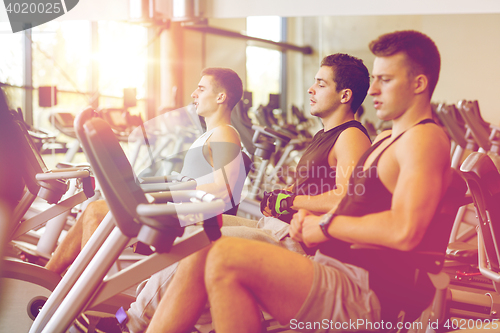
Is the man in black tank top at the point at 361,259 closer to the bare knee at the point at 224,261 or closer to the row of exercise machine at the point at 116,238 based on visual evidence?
the bare knee at the point at 224,261

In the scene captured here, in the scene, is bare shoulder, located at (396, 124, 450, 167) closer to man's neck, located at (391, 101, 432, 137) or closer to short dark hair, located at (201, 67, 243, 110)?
man's neck, located at (391, 101, 432, 137)

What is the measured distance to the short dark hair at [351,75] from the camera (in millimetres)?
1659

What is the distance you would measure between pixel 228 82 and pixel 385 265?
4.24 ft

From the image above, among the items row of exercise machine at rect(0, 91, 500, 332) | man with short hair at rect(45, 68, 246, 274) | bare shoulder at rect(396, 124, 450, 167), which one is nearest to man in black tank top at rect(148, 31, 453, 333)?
bare shoulder at rect(396, 124, 450, 167)

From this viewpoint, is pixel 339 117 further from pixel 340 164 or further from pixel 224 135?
pixel 224 135

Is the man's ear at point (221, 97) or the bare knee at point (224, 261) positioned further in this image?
the man's ear at point (221, 97)

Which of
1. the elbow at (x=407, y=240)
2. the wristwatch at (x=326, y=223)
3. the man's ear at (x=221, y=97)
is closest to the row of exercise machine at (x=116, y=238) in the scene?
the elbow at (x=407, y=240)

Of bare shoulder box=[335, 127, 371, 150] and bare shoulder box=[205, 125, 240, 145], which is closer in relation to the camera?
bare shoulder box=[335, 127, 371, 150]

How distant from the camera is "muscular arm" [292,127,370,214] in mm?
1499

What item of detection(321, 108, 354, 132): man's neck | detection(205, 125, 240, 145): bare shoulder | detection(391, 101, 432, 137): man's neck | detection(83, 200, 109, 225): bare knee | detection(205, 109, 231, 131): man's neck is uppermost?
detection(391, 101, 432, 137): man's neck

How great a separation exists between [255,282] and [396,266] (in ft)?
1.18

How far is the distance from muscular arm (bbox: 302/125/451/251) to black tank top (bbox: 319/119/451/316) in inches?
1.0

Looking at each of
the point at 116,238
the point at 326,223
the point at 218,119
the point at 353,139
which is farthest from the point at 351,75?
the point at 116,238

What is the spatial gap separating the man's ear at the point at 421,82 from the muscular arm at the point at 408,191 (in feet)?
0.37
